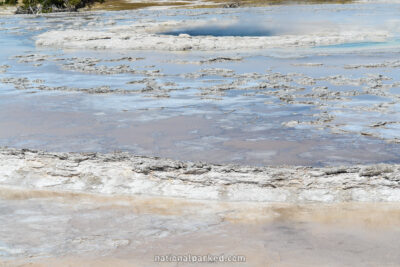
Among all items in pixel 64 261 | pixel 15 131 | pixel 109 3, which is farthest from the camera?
pixel 109 3

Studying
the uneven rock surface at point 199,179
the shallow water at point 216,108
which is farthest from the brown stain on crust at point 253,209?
the shallow water at point 216,108

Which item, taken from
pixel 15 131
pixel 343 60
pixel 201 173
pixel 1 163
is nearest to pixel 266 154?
pixel 201 173

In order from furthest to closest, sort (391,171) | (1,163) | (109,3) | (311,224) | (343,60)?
1. (109,3)
2. (343,60)
3. (1,163)
4. (391,171)
5. (311,224)

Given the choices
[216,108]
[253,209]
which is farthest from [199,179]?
[216,108]

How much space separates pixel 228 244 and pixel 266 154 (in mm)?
2500

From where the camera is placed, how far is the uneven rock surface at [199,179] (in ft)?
17.8

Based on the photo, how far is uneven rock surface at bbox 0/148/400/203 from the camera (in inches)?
214

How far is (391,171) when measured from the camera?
5.63 metres

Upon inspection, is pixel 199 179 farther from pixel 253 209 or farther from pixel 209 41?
pixel 209 41

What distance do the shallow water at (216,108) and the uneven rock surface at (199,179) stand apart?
0.62 m

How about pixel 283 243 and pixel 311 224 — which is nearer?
pixel 283 243

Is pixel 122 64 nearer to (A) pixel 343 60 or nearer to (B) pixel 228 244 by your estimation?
(A) pixel 343 60

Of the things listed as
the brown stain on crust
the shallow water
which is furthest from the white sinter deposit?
the brown stain on crust

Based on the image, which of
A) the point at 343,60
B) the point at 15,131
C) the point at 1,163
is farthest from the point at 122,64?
the point at 1,163
